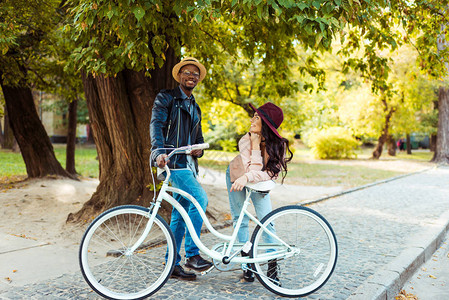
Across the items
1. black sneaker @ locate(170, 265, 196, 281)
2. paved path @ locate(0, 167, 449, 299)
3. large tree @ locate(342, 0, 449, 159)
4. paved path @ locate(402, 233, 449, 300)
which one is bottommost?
paved path @ locate(402, 233, 449, 300)

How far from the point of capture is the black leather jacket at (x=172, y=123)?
4.18 m

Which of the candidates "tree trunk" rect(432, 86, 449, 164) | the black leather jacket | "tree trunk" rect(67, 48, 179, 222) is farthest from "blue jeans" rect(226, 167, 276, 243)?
"tree trunk" rect(432, 86, 449, 164)

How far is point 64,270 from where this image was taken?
4.86 meters

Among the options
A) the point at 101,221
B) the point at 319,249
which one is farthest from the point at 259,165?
the point at 101,221

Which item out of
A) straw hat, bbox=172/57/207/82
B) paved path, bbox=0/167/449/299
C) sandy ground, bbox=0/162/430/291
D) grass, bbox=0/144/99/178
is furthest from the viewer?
grass, bbox=0/144/99/178

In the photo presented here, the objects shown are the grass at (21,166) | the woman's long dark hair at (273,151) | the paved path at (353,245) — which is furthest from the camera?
the grass at (21,166)

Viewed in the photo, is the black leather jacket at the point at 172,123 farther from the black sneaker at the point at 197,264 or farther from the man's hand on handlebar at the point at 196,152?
the black sneaker at the point at 197,264

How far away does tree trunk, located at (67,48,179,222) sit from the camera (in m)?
6.85

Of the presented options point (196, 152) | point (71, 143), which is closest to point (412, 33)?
point (196, 152)

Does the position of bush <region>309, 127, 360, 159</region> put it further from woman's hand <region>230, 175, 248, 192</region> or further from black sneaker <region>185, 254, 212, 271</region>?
woman's hand <region>230, 175, 248, 192</region>

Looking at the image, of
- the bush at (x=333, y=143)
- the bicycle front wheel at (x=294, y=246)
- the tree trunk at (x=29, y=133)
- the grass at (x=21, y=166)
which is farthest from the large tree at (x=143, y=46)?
the bush at (x=333, y=143)

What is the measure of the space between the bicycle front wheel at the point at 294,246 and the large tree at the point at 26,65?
5.39 metres

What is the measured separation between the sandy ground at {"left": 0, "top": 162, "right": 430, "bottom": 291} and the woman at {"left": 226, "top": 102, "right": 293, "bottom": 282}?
6.64 feet

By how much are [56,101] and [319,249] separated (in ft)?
106
